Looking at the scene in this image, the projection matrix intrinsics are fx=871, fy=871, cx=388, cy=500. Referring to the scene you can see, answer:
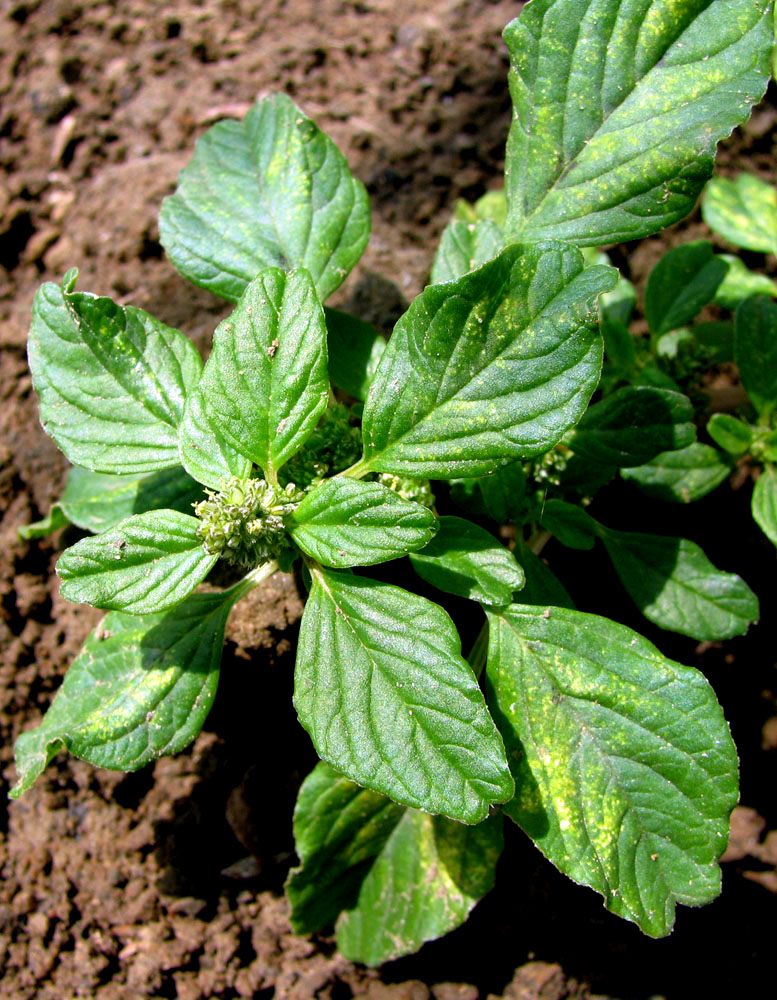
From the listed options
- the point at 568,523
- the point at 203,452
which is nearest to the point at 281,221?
the point at 203,452

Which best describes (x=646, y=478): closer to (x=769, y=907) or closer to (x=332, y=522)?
(x=332, y=522)

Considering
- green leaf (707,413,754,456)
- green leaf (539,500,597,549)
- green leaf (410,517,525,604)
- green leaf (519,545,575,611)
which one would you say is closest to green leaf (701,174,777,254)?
green leaf (707,413,754,456)

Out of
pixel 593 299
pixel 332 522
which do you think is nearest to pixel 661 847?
pixel 332 522

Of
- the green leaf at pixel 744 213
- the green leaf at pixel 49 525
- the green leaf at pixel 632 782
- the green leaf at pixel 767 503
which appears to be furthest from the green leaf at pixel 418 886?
the green leaf at pixel 744 213

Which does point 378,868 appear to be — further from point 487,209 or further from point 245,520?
point 487,209

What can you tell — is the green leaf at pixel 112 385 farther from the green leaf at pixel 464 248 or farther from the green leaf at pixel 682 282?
the green leaf at pixel 682 282

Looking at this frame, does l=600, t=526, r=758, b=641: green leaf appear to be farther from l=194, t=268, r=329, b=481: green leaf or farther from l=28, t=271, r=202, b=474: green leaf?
l=28, t=271, r=202, b=474: green leaf

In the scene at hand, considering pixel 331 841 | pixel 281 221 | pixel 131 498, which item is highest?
pixel 281 221
